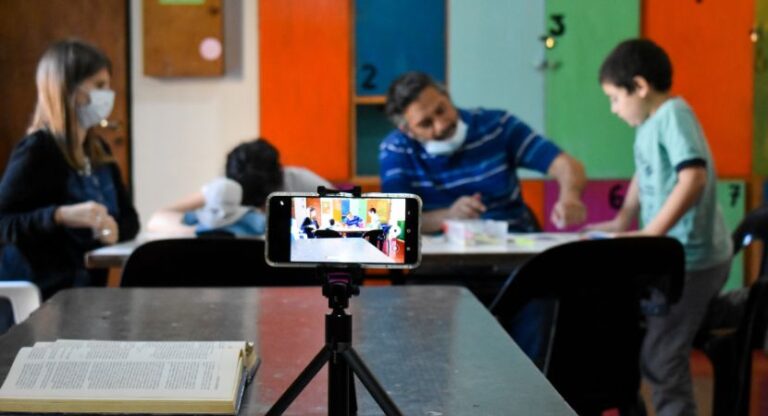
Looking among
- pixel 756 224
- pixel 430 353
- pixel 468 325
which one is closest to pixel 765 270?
pixel 756 224

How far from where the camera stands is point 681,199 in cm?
256

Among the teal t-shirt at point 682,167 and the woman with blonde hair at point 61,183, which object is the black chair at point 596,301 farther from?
the woman with blonde hair at point 61,183

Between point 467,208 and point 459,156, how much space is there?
30 centimetres

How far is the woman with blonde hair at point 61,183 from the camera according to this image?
2498mm

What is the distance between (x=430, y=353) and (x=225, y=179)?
1.71m

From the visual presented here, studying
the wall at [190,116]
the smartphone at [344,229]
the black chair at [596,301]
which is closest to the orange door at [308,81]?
the wall at [190,116]

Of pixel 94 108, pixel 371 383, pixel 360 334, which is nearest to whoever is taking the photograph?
pixel 371 383

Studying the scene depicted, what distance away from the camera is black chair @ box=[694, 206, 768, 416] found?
2.43 metres

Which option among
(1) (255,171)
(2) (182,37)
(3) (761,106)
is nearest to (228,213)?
(1) (255,171)

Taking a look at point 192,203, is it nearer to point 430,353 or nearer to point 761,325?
point 761,325

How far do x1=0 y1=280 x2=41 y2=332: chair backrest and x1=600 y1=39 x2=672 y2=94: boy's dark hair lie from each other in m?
1.71

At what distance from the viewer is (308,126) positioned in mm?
4406

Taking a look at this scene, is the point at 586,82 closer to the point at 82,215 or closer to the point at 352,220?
the point at 82,215

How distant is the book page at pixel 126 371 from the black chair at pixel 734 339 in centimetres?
171
